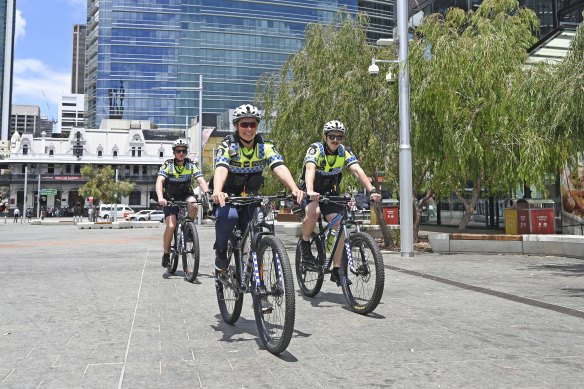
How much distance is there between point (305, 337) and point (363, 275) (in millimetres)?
1202

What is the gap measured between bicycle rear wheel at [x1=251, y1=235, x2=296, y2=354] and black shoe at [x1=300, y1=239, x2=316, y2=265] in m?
2.01

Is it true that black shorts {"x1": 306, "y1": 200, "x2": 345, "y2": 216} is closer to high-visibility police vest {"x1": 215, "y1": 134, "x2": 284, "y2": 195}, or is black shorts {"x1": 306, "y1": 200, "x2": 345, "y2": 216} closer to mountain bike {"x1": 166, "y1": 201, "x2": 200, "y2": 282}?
high-visibility police vest {"x1": 215, "y1": 134, "x2": 284, "y2": 195}

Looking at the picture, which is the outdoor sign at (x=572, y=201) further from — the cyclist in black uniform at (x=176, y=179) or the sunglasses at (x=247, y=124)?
the sunglasses at (x=247, y=124)

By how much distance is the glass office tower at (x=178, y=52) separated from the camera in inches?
3834

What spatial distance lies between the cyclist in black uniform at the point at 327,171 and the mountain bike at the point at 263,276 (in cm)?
137

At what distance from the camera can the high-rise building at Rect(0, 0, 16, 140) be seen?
188 metres

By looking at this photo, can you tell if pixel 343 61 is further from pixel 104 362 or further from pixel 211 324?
pixel 104 362

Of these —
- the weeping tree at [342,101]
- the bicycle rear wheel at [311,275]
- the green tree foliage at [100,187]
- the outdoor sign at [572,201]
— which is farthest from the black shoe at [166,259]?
the green tree foliage at [100,187]

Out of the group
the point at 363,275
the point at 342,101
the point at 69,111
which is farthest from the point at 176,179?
the point at 69,111

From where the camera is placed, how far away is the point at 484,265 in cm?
1038

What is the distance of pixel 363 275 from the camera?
552 cm

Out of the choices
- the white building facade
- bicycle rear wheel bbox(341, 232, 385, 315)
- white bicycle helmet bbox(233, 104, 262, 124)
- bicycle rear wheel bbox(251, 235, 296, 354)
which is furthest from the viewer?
the white building facade

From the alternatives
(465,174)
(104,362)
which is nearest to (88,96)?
(465,174)

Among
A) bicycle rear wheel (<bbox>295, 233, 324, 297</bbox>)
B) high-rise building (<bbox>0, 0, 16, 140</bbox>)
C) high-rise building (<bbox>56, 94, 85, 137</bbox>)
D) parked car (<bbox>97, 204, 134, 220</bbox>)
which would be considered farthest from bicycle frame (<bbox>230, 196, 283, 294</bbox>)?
high-rise building (<bbox>0, 0, 16, 140</bbox>)
